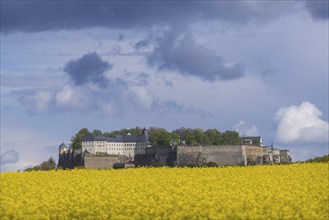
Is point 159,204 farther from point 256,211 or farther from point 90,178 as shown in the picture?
point 90,178

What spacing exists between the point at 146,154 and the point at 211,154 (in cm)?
1996

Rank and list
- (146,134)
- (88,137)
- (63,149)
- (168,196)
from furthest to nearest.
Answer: (146,134), (63,149), (88,137), (168,196)

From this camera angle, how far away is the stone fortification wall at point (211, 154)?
142 meters

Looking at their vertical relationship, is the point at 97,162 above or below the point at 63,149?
below

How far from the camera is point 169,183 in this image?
915 inches

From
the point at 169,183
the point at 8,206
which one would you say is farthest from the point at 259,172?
the point at 8,206

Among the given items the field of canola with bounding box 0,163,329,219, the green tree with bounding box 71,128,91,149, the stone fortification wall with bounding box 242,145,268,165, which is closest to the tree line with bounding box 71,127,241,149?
the green tree with bounding box 71,128,91,149

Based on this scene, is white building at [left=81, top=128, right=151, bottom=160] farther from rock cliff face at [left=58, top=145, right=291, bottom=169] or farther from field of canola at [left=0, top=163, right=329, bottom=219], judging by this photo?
field of canola at [left=0, top=163, right=329, bottom=219]

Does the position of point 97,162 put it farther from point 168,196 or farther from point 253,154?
point 168,196

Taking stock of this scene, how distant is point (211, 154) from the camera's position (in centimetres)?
14225

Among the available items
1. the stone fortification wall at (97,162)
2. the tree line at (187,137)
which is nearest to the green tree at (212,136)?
the tree line at (187,137)

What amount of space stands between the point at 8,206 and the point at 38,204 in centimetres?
90

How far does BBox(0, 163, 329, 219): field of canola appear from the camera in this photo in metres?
18.0

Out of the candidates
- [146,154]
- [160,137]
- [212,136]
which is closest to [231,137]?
[212,136]
